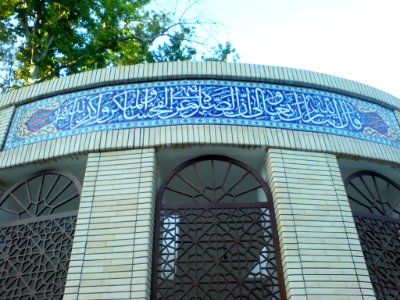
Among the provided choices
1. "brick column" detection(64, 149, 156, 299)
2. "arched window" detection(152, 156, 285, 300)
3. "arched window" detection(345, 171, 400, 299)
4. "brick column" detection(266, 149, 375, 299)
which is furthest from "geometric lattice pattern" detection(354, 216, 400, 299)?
"brick column" detection(64, 149, 156, 299)

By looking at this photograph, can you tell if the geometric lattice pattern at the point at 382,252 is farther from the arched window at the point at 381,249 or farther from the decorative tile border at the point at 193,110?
the decorative tile border at the point at 193,110

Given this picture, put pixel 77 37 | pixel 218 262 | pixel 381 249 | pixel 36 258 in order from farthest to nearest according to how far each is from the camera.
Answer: pixel 77 37, pixel 381 249, pixel 36 258, pixel 218 262

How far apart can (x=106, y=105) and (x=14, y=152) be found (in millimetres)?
1188

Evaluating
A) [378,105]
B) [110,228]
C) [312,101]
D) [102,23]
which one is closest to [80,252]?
[110,228]

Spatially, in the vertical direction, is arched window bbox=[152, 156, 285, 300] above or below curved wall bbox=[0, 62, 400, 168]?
below

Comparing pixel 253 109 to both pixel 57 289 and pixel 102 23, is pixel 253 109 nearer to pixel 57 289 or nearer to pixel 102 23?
pixel 57 289

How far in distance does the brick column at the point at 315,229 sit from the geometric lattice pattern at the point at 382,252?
33cm

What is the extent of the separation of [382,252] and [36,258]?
355 centimetres

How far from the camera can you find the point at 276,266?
3938 mm

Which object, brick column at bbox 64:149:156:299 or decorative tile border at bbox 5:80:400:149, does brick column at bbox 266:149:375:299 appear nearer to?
decorative tile border at bbox 5:80:400:149

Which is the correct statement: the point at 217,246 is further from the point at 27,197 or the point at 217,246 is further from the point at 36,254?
the point at 27,197

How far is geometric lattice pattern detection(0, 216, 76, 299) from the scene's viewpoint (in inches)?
159

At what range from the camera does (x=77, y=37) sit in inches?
444

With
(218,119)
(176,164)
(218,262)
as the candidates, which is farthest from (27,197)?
(218,262)
